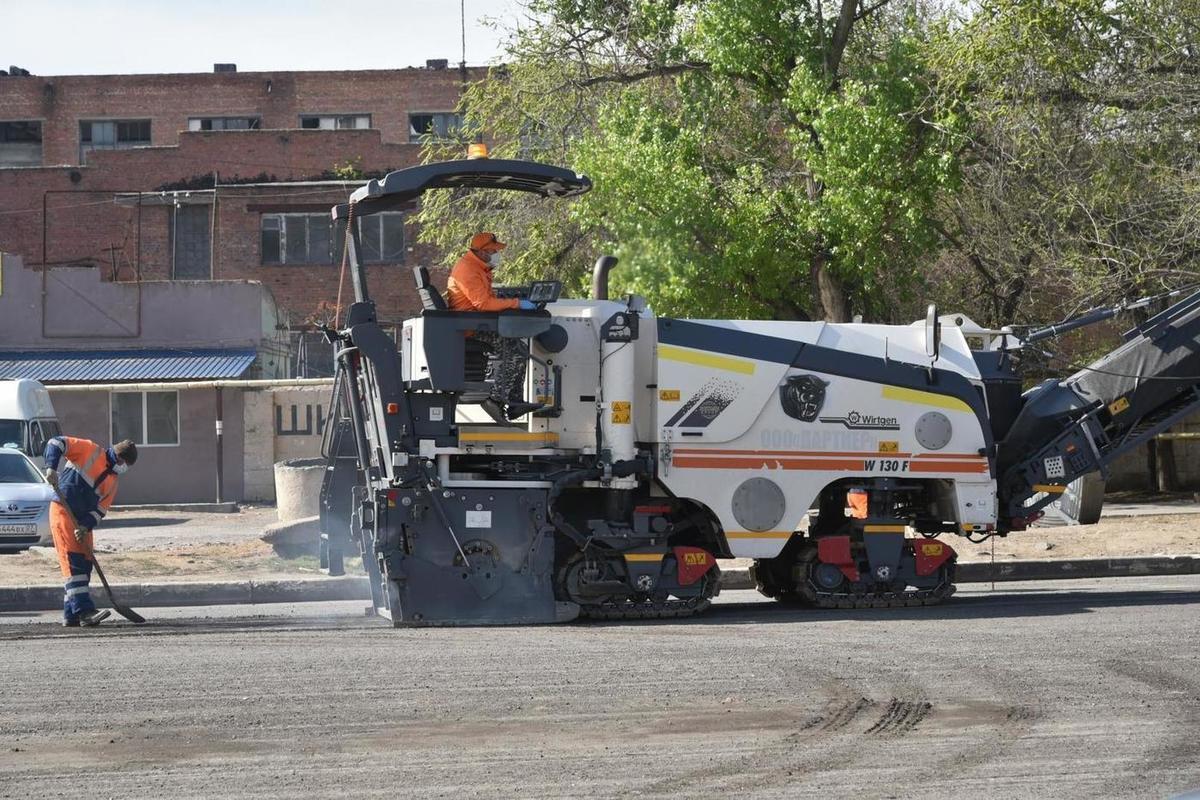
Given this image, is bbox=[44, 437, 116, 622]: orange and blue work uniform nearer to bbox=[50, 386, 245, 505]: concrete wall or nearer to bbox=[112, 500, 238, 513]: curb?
bbox=[112, 500, 238, 513]: curb

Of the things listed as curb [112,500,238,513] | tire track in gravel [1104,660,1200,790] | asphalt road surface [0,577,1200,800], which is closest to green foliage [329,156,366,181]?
curb [112,500,238,513]

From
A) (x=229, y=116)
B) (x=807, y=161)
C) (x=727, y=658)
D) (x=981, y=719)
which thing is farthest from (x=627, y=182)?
(x=229, y=116)

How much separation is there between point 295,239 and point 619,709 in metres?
34.3

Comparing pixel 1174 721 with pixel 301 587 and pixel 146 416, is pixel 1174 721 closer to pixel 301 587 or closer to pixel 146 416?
pixel 301 587

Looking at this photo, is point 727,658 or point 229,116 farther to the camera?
point 229,116

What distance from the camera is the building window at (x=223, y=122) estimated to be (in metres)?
47.5

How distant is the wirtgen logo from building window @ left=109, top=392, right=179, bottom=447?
20281 millimetres

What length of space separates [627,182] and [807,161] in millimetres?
2318

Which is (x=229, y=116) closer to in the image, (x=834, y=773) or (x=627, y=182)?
(x=627, y=182)

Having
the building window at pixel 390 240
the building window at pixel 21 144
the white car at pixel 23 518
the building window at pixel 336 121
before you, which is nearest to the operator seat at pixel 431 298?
the white car at pixel 23 518

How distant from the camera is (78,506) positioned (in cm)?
1178

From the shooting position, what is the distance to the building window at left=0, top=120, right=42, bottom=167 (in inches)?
1893

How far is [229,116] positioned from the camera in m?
47.5

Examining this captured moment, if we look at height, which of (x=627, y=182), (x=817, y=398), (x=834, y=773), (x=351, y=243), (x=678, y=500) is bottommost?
(x=834, y=773)
